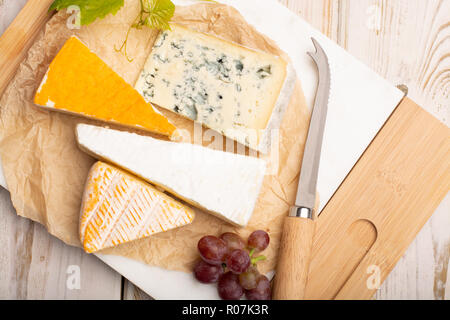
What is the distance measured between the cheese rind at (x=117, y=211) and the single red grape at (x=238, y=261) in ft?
0.82

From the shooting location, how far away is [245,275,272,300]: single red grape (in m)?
1.41

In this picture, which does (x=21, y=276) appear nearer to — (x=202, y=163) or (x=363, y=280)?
(x=202, y=163)

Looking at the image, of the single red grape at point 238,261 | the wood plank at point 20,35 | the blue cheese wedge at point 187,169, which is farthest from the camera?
the wood plank at point 20,35

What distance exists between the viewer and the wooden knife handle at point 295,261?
1427mm

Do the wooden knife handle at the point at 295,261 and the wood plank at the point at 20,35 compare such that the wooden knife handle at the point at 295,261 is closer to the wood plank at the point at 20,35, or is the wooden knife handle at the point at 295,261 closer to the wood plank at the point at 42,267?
the wood plank at the point at 42,267

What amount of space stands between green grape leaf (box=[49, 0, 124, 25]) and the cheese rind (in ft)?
1.94

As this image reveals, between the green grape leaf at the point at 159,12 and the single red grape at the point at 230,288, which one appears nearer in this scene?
the single red grape at the point at 230,288

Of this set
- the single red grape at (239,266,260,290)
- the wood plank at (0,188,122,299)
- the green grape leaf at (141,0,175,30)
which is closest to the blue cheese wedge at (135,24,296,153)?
the green grape leaf at (141,0,175,30)

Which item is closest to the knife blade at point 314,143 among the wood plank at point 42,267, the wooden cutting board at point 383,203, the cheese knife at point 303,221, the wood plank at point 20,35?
the cheese knife at point 303,221

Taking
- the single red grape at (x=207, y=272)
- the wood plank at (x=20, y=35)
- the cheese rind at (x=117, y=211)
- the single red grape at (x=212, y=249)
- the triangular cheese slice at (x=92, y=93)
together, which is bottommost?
the single red grape at (x=207, y=272)

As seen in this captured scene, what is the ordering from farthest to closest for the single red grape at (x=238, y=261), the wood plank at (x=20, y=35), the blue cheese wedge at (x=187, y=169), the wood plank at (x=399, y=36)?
the wood plank at (x=399, y=36) → the wood plank at (x=20, y=35) → the blue cheese wedge at (x=187, y=169) → the single red grape at (x=238, y=261)

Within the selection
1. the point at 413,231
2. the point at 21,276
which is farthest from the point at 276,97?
the point at 21,276

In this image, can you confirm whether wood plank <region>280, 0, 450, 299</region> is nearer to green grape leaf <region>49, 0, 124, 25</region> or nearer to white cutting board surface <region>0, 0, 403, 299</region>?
white cutting board surface <region>0, 0, 403, 299</region>
